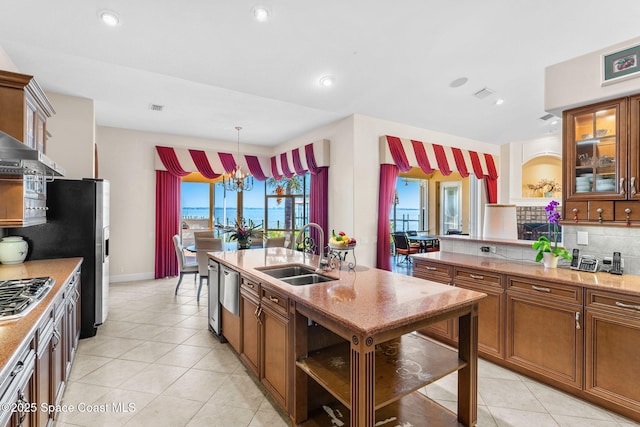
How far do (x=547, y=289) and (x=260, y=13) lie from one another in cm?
349

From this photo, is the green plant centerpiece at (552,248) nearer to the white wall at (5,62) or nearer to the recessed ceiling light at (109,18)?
the recessed ceiling light at (109,18)

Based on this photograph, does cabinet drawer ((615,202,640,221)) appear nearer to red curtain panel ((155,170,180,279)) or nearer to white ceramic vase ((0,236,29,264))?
white ceramic vase ((0,236,29,264))

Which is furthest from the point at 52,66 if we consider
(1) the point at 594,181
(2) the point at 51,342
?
(1) the point at 594,181

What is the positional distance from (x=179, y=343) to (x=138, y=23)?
3.25 metres

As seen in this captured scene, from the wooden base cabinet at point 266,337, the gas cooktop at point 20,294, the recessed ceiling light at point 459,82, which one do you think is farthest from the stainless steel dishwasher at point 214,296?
the recessed ceiling light at point 459,82

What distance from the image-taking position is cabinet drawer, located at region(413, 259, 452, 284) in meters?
3.16

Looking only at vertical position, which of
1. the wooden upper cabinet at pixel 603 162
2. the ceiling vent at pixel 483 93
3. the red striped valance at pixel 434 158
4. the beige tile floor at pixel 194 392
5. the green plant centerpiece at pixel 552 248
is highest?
the ceiling vent at pixel 483 93

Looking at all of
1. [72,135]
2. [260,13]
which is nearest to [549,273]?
[260,13]

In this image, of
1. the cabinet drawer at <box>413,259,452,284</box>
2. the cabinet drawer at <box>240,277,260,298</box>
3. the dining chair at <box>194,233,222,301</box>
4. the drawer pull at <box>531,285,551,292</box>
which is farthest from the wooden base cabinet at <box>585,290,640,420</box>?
the dining chair at <box>194,233,222,301</box>

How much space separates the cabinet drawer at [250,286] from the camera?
2.42 m

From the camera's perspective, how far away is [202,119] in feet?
17.8

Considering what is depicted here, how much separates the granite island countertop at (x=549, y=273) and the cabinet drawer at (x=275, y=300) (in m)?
1.90

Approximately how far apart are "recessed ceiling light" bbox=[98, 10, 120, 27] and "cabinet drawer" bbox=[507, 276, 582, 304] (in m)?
4.25

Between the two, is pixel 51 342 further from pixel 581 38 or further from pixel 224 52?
pixel 581 38
